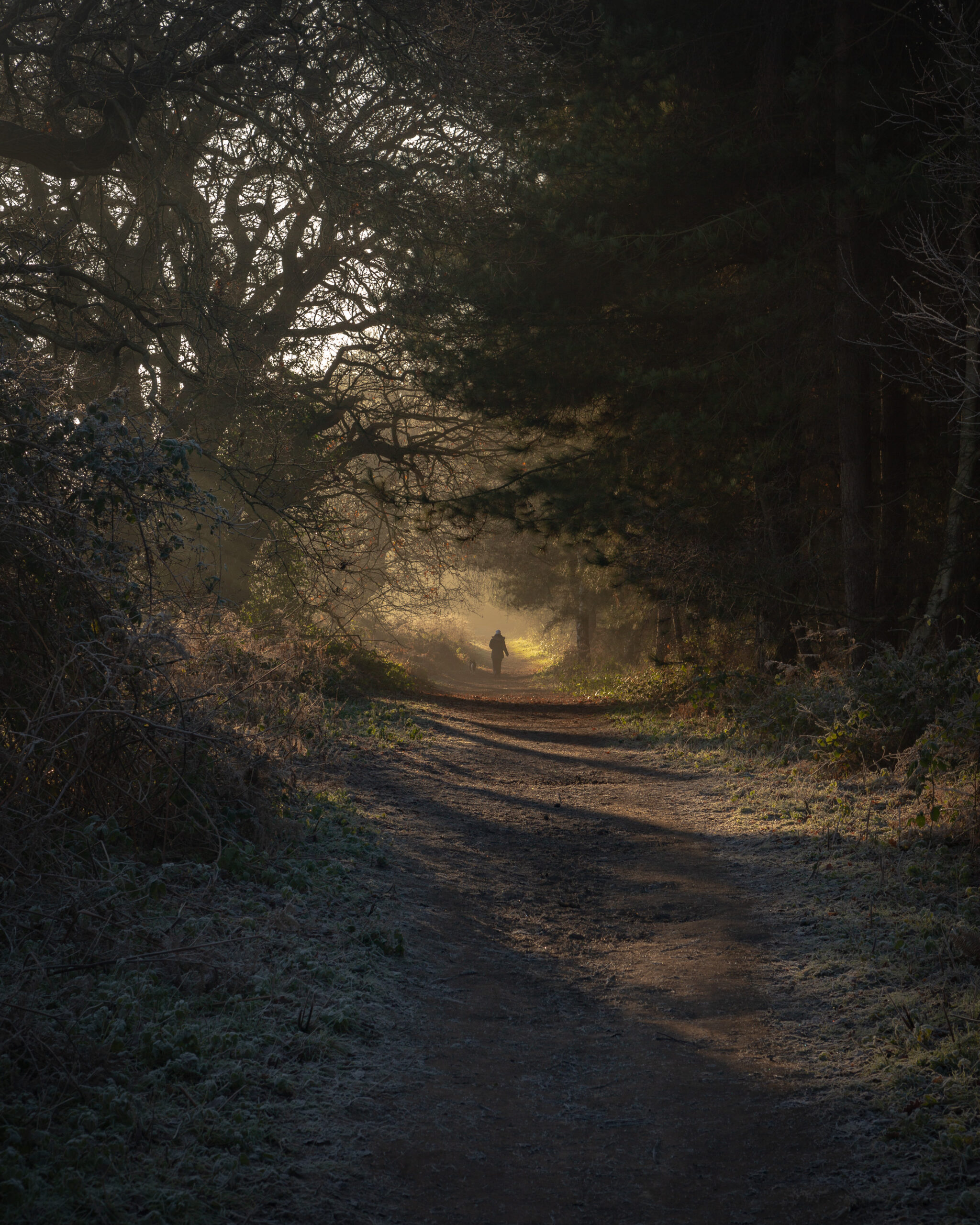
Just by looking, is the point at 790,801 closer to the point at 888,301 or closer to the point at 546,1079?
the point at 546,1079

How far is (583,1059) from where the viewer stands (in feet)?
14.4

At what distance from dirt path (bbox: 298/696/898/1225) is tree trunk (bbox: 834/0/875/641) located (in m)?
5.24

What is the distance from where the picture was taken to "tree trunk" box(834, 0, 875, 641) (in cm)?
1138

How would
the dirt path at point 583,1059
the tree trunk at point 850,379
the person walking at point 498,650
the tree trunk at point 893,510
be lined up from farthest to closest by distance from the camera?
the person walking at point 498,650 → the tree trunk at point 893,510 → the tree trunk at point 850,379 → the dirt path at point 583,1059

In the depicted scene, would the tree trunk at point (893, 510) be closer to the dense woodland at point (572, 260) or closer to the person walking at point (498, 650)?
the dense woodland at point (572, 260)

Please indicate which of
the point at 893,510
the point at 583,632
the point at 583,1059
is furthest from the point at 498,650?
the point at 583,1059

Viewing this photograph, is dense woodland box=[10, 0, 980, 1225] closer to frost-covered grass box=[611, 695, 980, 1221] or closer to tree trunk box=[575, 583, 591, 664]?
frost-covered grass box=[611, 695, 980, 1221]

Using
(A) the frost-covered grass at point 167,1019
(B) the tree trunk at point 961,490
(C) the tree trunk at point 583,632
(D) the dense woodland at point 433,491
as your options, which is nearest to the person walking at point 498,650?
(C) the tree trunk at point 583,632

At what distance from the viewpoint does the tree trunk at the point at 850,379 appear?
37.3 ft

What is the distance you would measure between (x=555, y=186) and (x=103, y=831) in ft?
36.1

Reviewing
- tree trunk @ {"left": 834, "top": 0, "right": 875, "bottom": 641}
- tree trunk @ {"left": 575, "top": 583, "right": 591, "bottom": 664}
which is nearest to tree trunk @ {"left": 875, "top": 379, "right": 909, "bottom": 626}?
tree trunk @ {"left": 834, "top": 0, "right": 875, "bottom": 641}

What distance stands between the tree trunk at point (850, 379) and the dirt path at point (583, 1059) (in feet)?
17.2

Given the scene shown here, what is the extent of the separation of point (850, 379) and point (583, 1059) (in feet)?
32.7

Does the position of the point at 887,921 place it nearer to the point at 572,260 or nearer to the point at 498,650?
the point at 572,260
